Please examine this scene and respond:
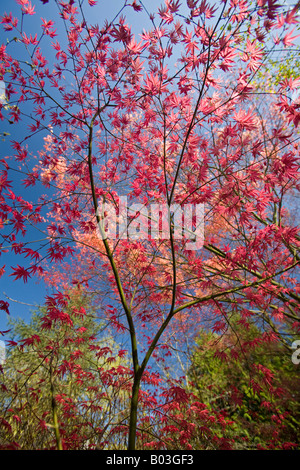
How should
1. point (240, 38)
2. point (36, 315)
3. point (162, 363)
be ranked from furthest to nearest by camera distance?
1. point (36, 315)
2. point (162, 363)
3. point (240, 38)

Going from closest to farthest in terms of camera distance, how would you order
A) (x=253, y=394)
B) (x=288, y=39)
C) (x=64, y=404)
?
(x=288, y=39) → (x=64, y=404) → (x=253, y=394)

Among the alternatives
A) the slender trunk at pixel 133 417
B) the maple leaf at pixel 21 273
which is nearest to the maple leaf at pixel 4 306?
the maple leaf at pixel 21 273

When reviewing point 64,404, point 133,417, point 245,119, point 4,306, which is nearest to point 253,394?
point 64,404

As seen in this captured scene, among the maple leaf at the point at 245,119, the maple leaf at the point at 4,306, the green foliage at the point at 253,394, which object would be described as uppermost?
the maple leaf at the point at 245,119

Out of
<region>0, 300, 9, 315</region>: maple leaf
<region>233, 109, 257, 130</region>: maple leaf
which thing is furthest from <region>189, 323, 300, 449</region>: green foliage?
<region>233, 109, 257, 130</region>: maple leaf

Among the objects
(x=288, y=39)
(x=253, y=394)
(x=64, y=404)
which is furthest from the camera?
(x=253, y=394)

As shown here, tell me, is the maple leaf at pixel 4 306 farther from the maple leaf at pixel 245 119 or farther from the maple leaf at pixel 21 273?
the maple leaf at pixel 245 119

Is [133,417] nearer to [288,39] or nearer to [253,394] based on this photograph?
[288,39]

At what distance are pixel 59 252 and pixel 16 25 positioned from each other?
3.04 metres

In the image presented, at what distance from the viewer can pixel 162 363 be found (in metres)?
5.40

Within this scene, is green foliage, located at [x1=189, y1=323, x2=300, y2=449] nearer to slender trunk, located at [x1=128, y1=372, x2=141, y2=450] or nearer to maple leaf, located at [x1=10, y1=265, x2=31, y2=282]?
slender trunk, located at [x1=128, y1=372, x2=141, y2=450]

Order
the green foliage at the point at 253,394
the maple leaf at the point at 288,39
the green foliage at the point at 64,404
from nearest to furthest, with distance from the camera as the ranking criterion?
1. the maple leaf at the point at 288,39
2. the green foliage at the point at 64,404
3. the green foliage at the point at 253,394

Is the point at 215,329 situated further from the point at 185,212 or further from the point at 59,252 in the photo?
the point at 59,252
